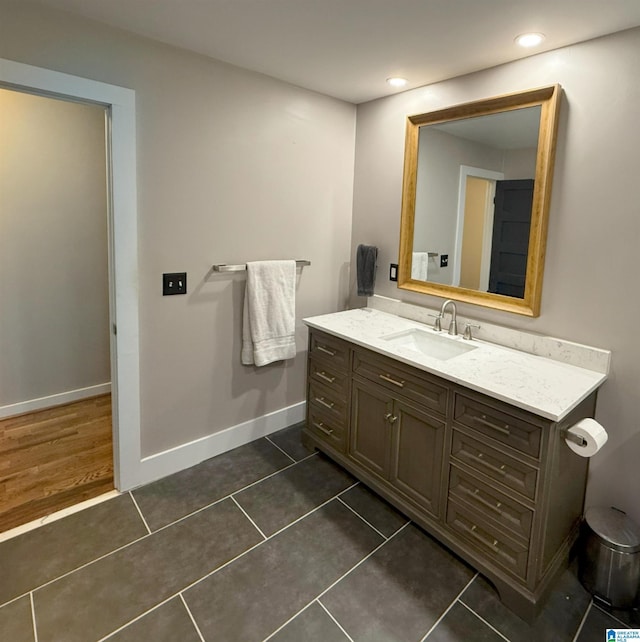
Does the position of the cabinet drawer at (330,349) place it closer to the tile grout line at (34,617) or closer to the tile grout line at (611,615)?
the tile grout line at (611,615)

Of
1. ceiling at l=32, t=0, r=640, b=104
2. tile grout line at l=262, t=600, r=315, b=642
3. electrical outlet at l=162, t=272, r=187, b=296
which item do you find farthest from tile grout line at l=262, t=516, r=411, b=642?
ceiling at l=32, t=0, r=640, b=104

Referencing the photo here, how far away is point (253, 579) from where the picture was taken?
176 centimetres

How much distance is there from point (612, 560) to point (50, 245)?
363cm

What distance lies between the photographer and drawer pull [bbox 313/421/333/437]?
254 centimetres

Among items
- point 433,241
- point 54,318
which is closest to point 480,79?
point 433,241

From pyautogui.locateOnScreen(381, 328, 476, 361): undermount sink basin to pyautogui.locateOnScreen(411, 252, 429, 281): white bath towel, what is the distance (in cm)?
37

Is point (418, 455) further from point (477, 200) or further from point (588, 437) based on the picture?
point (477, 200)

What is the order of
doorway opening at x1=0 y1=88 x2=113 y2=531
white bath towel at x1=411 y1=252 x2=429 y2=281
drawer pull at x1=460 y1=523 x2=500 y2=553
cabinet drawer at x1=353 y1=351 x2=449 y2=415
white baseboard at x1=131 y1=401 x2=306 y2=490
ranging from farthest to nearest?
doorway opening at x1=0 y1=88 x2=113 y2=531, white bath towel at x1=411 y1=252 x2=429 y2=281, white baseboard at x1=131 y1=401 x2=306 y2=490, cabinet drawer at x1=353 y1=351 x2=449 y2=415, drawer pull at x1=460 y1=523 x2=500 y2=553

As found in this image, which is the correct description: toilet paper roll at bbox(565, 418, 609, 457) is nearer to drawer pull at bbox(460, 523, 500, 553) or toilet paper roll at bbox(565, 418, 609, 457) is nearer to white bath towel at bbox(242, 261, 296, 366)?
drawer pull at bbox(460, 523, 500, 553)

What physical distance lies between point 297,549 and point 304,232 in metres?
1.82

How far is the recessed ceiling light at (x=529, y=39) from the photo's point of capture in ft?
5.80

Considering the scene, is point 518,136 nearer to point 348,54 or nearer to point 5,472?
point 348,54

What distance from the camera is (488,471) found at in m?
1.71

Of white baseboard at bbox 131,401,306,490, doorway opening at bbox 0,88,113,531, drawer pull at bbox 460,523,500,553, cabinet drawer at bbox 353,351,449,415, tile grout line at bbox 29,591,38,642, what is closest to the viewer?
tile grout line at bbox 29,591,38,642
